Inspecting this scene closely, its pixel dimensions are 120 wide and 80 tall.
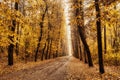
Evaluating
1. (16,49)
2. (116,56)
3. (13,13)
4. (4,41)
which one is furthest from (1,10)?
(16,49)

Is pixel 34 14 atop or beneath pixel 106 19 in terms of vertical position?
atop

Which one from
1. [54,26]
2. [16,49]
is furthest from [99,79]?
[54,26]

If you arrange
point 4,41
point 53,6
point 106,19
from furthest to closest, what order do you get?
point 53,6 → point 4,41 → point 106,19

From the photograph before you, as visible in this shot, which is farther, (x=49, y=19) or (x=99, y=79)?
(x=49, y=19)

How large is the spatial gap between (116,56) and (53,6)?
2007cm

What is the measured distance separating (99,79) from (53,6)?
2966 centimetres

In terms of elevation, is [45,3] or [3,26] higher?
[45,3]

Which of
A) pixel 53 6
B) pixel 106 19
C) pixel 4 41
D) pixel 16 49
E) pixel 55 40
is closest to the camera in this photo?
pixel 106 19

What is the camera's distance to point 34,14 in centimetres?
3778

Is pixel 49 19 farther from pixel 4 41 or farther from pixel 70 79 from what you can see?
pixel 70 79

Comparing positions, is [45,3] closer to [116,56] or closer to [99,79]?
[116,56]

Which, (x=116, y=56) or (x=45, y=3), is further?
(x=45, y=3)

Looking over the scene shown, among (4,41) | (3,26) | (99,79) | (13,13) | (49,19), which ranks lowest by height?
(99,79)

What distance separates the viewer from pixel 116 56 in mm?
25766
